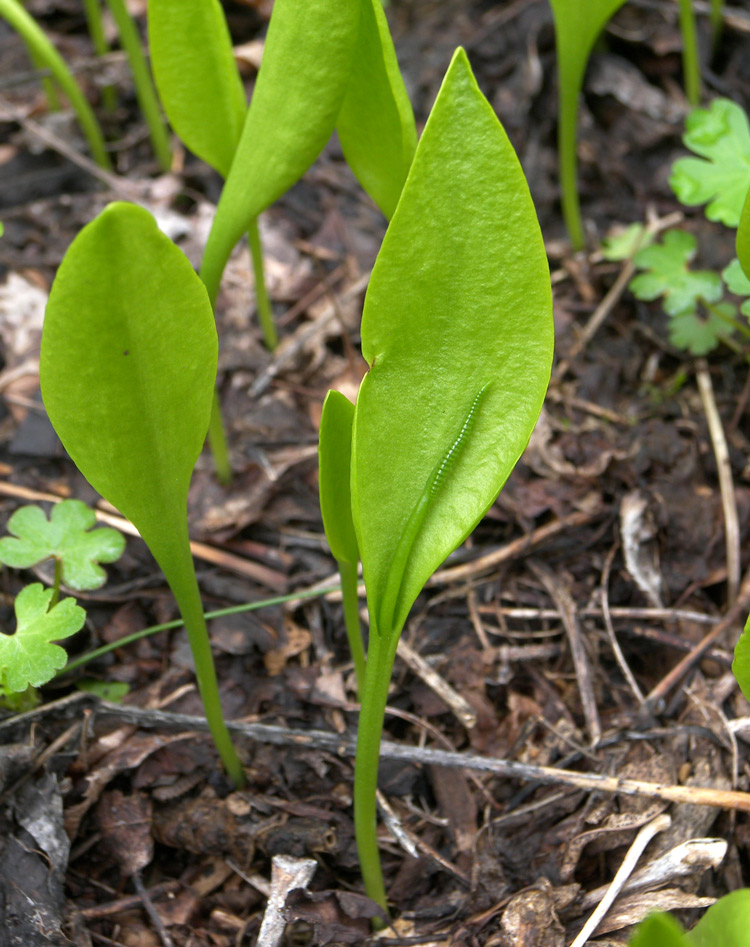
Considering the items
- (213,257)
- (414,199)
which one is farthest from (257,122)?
(414,199)

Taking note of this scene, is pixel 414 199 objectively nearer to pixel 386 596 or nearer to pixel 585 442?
pixel 386 596

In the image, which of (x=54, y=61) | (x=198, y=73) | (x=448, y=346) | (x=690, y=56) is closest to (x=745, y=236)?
(x=448, y=346)

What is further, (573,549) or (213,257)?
(573,549)

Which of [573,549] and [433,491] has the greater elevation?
[433,491]

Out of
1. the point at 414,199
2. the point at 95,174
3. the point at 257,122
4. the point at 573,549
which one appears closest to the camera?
the point at 414,199

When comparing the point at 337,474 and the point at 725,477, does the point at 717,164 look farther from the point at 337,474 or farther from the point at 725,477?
the point at 337,474

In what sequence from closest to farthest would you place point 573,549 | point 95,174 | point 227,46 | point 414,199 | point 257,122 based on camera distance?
point 414,199
point 257,122
point 227,46
point 573,549
point 95,174
